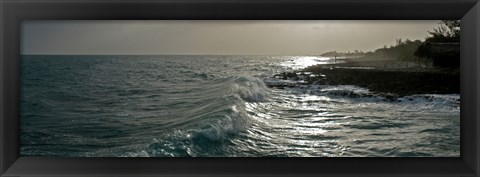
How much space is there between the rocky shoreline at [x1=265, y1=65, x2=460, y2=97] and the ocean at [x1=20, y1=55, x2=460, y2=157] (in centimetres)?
3

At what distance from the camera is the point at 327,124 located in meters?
2.00

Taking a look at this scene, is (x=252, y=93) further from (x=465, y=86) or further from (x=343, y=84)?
(x=465, y=86)

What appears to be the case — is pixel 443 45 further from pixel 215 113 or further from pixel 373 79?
pixel 215 113

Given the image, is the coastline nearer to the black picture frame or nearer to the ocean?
the ocean

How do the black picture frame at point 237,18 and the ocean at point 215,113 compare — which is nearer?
the black picture frame at point 237,18

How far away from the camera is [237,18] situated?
1.56 m

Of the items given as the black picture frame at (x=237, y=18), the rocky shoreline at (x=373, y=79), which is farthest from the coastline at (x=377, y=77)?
the black picture frame at (x=237, y=18)

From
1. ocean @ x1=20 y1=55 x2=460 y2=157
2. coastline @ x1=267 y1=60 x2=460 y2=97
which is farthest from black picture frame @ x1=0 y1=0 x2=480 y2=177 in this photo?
coastline @ x1=267 y1=60 x2=460 y2=97

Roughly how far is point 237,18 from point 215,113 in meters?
0.66

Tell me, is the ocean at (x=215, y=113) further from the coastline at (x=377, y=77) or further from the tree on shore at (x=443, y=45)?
the tree on shore at (x=443, y=45)

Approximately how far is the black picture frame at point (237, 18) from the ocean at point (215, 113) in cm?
23

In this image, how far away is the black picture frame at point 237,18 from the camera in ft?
4.93

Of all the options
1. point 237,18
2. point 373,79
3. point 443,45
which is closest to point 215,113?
point 237,18

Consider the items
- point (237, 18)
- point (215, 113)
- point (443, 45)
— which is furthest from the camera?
point (215, 113)
